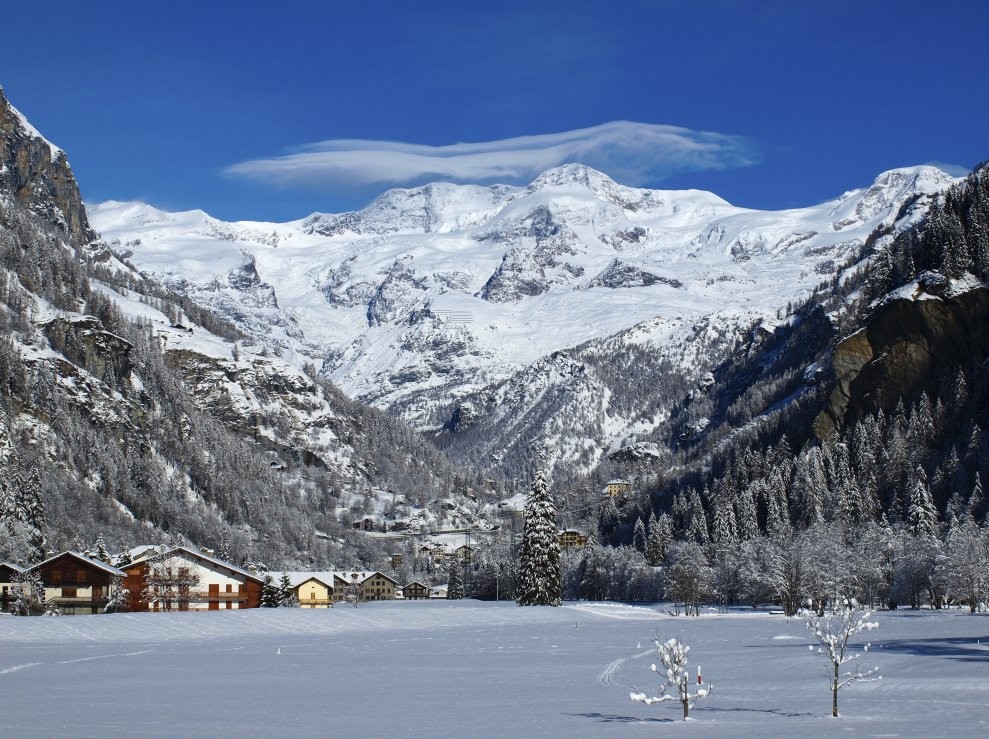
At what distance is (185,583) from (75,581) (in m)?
16.0

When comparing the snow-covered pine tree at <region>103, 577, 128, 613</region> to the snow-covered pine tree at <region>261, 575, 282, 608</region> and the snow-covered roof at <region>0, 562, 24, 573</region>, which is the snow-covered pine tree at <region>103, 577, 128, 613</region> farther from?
the snow-covered pine tree at <region>261, 575, 282, 608</region>

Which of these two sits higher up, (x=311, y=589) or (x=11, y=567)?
(x=11, y=567)

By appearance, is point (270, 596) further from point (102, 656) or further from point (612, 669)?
point (612, 669)

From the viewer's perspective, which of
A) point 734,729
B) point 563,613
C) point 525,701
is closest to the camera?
point 734,729

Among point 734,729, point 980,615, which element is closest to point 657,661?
point 734,729

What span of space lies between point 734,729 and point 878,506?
15554 cm

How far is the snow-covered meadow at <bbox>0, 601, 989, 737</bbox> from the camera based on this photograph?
1677 inches

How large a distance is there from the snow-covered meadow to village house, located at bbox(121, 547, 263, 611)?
38.3m

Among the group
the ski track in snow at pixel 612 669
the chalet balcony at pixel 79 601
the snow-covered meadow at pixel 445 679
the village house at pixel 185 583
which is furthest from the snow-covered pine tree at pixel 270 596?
the ski track in snow at pixel 612 669

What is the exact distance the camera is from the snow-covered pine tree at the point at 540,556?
4916 inches

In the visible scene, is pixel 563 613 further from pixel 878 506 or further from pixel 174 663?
pixel 878 506

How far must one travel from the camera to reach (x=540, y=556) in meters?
126

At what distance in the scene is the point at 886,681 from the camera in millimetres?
54156

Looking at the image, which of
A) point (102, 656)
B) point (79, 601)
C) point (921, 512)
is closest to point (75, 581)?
point (79, 601)
